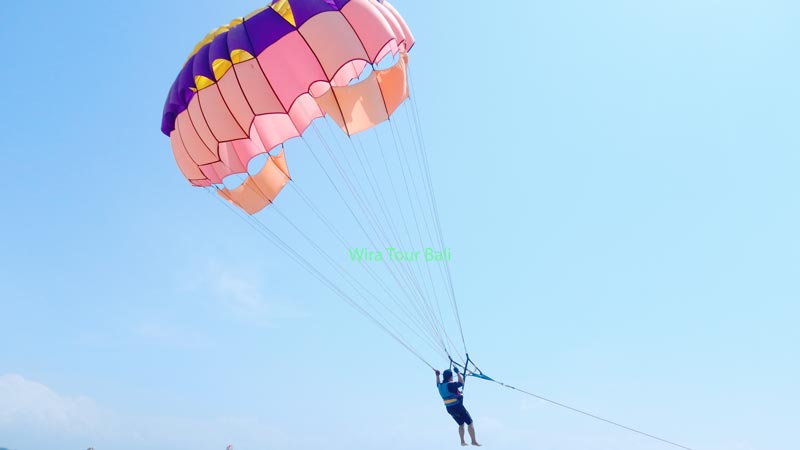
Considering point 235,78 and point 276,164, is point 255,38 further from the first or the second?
point 276,164

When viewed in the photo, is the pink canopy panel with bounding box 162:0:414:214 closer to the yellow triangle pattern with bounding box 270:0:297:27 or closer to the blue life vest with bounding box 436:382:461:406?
the yellow triangle pattern with bounding box 270:0:297:27

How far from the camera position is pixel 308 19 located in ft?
33.2

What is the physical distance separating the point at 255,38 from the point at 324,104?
1.61 meters

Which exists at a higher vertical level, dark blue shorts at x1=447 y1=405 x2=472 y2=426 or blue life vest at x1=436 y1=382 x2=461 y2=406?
blue life vest at x1=436 y1=382 x2=461 y2=406

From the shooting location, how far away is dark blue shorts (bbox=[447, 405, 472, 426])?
10586 millimetres

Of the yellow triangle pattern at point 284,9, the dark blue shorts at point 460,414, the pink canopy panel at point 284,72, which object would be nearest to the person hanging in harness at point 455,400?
the dark blue shorts at point 460,414

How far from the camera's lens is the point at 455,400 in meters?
10.6

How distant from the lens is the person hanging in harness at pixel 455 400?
1057 cm

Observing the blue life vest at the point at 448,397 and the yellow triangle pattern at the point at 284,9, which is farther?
the blue life vest at the point at 448,397

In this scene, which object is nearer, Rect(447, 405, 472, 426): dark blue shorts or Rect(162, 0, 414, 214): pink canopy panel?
Rect(162, 0, 414, 214): pink canopy panel

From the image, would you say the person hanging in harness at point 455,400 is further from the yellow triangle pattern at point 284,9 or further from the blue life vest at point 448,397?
the yellow triangle pattern at point 284,9

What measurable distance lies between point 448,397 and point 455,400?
137 millimetres

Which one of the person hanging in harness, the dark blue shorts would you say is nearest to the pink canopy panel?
the person hanging in harness

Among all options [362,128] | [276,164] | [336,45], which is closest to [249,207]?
[276,164]
